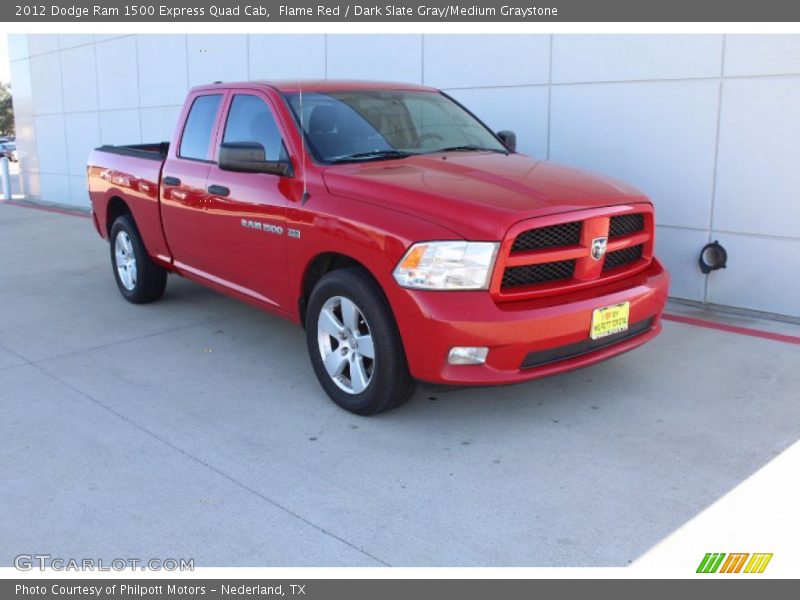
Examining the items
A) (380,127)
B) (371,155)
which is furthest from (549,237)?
(380,127)

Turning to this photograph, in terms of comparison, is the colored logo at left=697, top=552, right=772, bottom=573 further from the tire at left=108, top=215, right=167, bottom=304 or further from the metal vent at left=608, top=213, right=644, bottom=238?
the tire at left=108, top=215, right=167, bottom=304

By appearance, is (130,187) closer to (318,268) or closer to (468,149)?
(318,268)

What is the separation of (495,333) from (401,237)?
0.69 metres

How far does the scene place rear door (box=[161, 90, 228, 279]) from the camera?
227 inches

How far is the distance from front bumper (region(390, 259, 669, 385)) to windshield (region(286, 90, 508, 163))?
137cm

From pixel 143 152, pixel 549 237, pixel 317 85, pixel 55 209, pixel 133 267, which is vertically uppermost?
pixel 317 85

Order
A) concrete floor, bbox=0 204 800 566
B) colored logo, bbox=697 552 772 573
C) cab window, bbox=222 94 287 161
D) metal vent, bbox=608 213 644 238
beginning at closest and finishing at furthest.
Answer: colored logo, bbox=697 552 772 573, concrete floor, bbox=0 204 800 566, metal vent, bbox=608 213 644 238, cab window, bbox=222 94 287 161

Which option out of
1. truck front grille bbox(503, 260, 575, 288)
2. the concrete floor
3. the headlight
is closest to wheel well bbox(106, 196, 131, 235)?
the concrete floor

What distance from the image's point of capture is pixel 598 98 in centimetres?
728

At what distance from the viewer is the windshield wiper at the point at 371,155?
4.89 m

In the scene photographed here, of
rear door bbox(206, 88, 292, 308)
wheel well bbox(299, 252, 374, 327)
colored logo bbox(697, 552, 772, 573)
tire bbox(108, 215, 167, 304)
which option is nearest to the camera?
colored logo bbox(697, 552, 772, 573)

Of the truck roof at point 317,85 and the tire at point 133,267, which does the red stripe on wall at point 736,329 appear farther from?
the tire at point 133,267

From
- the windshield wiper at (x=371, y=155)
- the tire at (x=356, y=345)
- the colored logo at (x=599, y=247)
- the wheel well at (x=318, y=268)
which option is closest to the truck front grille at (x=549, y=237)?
the colored logo at (x=599, y=247)

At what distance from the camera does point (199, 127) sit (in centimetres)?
602
